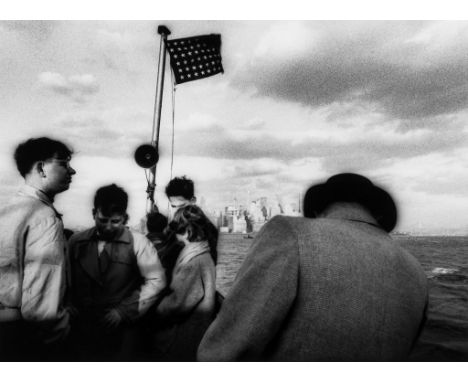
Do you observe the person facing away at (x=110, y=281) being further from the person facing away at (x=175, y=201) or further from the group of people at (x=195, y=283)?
the person facing away at (x=175, y=201)

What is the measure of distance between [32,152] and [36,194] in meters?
0.28

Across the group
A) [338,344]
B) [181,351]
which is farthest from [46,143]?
[338,344]

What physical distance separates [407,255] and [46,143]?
6.45 feet

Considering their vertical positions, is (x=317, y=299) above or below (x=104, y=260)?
above

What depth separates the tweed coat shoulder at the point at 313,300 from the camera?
103 centimetres

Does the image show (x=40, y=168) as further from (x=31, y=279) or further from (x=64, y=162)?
(x=31, y=279)

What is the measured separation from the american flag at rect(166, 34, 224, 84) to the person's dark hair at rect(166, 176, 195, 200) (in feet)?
8.61

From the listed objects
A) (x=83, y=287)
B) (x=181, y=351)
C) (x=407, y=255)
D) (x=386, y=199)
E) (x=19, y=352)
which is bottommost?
(x=181, y=351)

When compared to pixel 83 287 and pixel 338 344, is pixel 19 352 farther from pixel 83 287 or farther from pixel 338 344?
pixel 338 344

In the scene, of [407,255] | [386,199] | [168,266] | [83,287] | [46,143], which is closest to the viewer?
[407,255]

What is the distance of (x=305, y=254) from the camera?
1.06 m

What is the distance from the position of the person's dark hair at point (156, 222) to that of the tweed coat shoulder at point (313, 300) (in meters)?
2.21

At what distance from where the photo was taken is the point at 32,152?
6.19ft

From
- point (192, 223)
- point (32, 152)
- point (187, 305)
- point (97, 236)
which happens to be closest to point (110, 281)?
point (97, 236)
